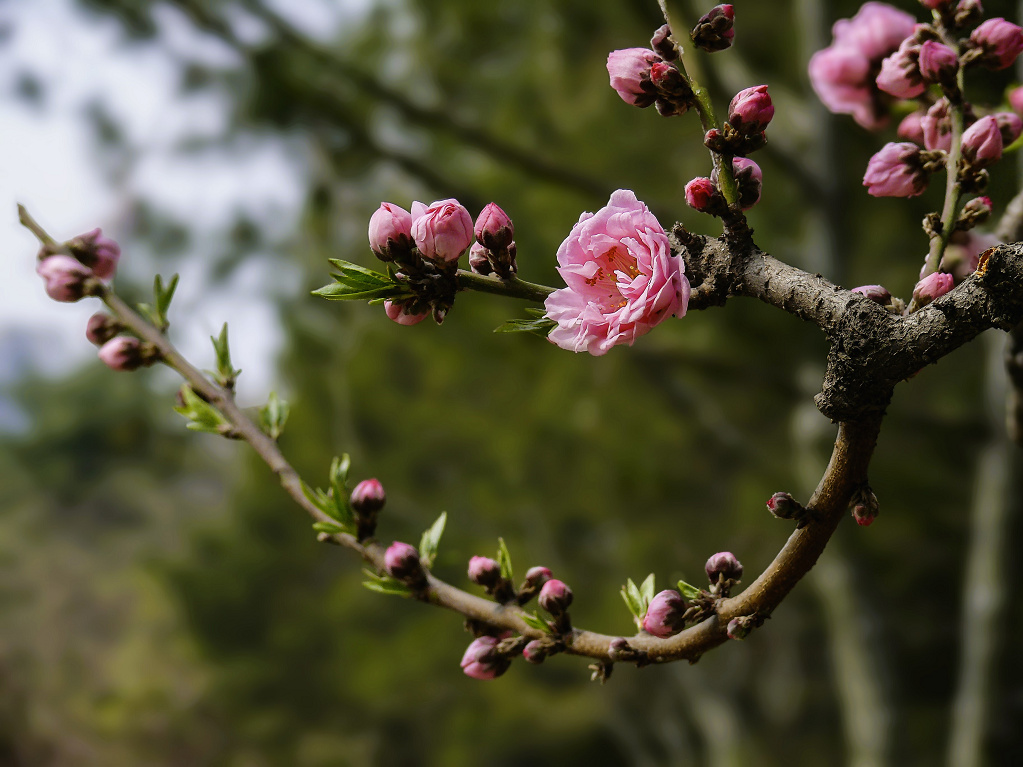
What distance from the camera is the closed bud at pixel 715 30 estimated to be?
370mm

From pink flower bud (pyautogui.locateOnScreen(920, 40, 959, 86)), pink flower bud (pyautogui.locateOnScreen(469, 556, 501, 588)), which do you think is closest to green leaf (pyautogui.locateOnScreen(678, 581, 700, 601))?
pink flower bud (pyautogui.locateOnScreen(469, 556, 501, 588))

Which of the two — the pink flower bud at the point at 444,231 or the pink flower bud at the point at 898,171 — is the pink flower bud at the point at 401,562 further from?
the pink flower bud at the point at 898,171

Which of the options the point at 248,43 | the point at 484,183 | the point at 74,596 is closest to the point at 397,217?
the point at 248,43

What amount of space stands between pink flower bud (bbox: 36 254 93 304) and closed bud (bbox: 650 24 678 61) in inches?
14.7

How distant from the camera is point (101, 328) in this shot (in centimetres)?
50

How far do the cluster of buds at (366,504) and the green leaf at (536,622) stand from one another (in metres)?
0.10

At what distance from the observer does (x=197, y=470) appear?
4594 mm

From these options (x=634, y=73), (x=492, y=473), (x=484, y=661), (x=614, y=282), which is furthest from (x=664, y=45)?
(x=492, y=473)

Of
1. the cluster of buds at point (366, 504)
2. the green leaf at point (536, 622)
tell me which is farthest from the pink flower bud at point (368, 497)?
the green leaf at point (536, 622)

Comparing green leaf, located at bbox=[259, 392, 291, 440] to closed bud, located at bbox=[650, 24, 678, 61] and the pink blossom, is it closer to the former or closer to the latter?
closed bud, located at bbox=[650, 24, 678, 61]

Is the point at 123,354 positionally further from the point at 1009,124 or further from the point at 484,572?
the point at 1009,124

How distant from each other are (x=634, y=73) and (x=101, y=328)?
0.37 m

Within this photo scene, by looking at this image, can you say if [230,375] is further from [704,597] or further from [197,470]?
[197,470]

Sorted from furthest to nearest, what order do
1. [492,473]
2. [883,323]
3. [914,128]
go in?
[492,473] < [914,128] < [883,323]
